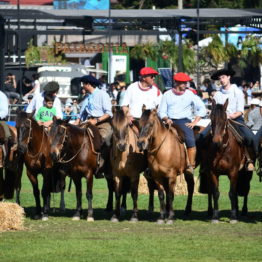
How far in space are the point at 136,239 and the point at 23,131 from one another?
381cm

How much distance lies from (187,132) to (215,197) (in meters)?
1.35

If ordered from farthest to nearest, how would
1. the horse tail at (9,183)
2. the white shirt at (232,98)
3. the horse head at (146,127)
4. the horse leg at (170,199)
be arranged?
the horse tail at (9,183)
the white shirt at (232,98)
the horse leg at (170,199)
the horse head at (146,127)

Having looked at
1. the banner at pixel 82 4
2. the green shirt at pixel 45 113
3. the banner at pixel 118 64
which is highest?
the banner at pixel 82 4

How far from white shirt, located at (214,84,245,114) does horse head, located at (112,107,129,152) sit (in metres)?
2.06

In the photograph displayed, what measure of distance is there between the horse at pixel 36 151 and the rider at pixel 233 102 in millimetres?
3028

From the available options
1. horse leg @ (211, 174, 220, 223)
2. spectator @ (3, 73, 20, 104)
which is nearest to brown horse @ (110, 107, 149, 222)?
horse leg @ (211, 174, 220, 223)

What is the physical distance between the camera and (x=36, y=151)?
19.8 m

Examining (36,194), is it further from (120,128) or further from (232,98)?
(232,98)

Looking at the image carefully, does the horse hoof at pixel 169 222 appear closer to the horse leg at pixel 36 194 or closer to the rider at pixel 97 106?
the rider at pixel 97 106

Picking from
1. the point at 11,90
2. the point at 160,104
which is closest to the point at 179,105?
the point at 160,104

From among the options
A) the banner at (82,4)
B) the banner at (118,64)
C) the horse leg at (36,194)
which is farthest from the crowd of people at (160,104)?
the banner at (82,4)

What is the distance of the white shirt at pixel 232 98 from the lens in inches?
773

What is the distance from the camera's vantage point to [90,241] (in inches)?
649

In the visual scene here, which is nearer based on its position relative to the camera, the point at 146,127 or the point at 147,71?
the point at 146,127
